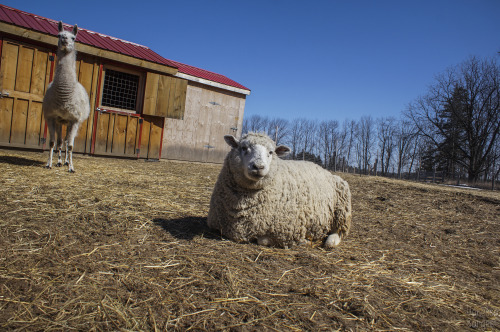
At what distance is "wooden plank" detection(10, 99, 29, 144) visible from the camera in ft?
28.0

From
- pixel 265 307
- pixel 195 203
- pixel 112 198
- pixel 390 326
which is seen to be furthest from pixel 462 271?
pixel 112 198

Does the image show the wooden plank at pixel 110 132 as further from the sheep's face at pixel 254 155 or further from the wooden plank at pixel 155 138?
the sheep's face at pixel 254 155

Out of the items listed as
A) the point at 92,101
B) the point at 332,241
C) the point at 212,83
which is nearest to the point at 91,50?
the point at 92,101

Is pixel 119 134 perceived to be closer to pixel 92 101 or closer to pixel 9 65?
pixel 92 101

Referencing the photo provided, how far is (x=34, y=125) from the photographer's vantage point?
8.90m

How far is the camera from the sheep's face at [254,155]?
3006 mm

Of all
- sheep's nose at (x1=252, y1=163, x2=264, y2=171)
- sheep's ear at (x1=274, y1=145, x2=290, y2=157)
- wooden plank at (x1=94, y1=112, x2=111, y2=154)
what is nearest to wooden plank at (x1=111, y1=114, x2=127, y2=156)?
wooden plank at (x1=94, y1=112, x2=111, y2=154)

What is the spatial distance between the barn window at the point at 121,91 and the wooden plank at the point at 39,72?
2023mm

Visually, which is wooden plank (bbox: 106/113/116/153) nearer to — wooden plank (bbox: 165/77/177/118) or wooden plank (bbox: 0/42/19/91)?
wooden plank (bbox: 165/77/177/118)

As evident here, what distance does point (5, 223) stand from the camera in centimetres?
288

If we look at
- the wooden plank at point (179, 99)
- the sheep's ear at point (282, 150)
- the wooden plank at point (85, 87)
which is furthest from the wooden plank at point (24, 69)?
the sheep's ear at point (282, 150)

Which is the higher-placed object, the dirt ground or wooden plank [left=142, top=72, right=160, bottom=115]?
wooden plank [left=142, top=72, right=160, bottom=115]

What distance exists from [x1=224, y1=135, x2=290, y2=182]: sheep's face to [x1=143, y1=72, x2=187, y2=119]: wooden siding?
832 centimetres

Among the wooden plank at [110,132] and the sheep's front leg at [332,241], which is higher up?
the wooden plank at [110,132]
